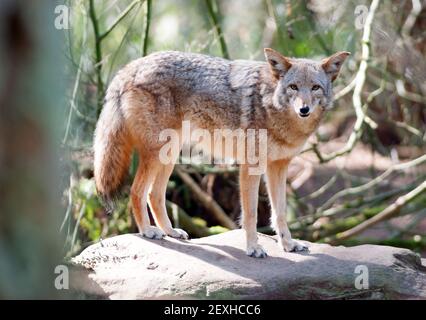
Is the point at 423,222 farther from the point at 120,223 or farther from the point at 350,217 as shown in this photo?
the point at 120,223

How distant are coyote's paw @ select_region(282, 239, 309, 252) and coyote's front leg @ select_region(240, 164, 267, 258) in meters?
0.32

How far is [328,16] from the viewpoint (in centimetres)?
1032

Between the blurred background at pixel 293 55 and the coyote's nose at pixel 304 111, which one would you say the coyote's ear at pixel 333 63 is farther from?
the blurred background at pixel 293 55

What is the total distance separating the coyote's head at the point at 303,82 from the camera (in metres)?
5.80

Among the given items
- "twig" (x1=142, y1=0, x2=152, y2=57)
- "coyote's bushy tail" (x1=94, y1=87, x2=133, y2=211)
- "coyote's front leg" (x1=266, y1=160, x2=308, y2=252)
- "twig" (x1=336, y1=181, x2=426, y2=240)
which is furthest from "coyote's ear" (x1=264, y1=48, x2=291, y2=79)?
"twig" (x1=336, y1=181, x2=426, y2=240)

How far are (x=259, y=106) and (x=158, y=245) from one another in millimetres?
1577

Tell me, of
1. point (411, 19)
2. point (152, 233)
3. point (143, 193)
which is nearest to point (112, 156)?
point (143, 193)

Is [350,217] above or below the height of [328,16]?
below

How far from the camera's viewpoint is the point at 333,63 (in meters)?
6.10

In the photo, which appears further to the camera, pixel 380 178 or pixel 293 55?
pixel 293 55

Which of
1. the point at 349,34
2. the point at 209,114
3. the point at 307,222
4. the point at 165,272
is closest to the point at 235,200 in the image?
the point at 307,222

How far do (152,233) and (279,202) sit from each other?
4.01 feet

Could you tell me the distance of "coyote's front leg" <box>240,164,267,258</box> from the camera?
18.9 ft

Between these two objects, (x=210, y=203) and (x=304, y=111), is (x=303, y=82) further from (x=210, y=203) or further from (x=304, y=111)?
(x=210, y=203)
